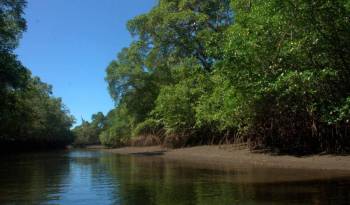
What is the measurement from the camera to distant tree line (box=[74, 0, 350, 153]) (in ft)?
67.7

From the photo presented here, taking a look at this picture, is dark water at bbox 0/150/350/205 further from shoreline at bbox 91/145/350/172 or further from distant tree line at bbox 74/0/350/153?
distant tree line at bbox 74/0/350/153

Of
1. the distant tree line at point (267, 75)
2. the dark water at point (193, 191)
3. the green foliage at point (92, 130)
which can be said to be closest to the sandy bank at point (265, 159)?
the distant tree line at point (267, 75)

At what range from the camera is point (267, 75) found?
912 inches

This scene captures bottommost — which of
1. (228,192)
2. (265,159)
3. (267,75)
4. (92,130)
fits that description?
(228,192)

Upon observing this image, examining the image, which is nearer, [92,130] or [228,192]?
[228,192]

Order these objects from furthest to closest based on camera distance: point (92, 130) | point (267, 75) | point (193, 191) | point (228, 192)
Answer: 1. point (92, 130)
2. point (267, 75)
3. point (193, 191)
4. point (228, 192)

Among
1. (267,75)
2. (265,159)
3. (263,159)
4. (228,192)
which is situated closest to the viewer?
(228,192)

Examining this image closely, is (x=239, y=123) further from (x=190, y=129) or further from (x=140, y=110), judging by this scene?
(x=140, y=110)

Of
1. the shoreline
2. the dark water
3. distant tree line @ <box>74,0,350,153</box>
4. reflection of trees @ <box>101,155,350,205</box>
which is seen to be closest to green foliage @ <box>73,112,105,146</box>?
distant tree line @ <box>74,0,350,153</box>

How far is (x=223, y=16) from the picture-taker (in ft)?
146

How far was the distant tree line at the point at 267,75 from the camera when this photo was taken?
20641 millimetres

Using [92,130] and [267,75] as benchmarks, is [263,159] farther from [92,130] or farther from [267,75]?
[92,130]

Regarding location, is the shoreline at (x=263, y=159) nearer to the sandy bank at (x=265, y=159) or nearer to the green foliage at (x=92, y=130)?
the sandy bank at (x=265, y=159)

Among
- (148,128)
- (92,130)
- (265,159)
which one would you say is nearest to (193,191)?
(265,159)
